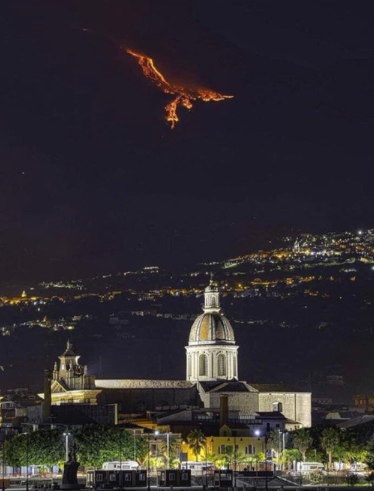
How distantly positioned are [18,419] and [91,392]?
7131mm

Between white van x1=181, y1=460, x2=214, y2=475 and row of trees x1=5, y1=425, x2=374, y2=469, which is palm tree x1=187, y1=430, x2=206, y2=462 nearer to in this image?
row of trees x1=5, y1=425, x2=374, y2=469

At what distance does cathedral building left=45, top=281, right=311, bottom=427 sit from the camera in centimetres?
16350

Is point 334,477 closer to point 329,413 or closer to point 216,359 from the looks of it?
point 216,359

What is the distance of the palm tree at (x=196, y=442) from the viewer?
13875 centimetres

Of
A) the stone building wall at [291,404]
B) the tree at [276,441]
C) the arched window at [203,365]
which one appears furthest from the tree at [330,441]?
the arched window at [203,365]

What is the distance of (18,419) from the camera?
163 m

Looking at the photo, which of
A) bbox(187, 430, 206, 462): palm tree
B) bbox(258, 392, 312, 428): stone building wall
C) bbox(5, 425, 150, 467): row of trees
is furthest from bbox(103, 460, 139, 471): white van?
bbox(258, 392, 312, 428): stone building wall

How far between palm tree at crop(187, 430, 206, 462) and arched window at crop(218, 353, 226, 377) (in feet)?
99.9

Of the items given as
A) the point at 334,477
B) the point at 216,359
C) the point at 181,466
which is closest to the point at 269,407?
the point at 216,359

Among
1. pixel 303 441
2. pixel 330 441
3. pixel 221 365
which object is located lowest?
pixel 330 441

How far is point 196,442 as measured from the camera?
138750mm

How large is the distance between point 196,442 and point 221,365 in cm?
3172

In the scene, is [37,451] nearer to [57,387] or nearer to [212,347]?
[57,387]

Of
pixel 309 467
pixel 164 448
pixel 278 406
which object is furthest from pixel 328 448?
pixel 278 406
